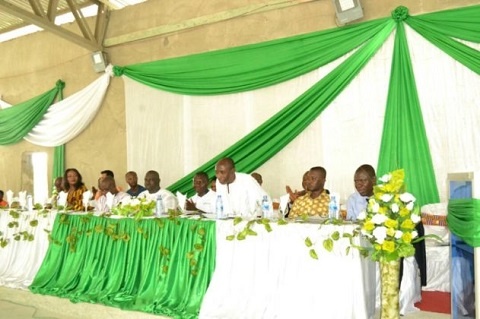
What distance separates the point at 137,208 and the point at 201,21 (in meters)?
3.77

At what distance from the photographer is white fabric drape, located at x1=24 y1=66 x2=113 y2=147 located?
797 cm

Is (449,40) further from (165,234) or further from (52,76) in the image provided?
(52,76)

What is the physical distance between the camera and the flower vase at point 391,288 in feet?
9.06

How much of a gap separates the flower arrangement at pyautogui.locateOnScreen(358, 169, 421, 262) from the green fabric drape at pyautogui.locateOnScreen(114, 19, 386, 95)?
10.7 ft

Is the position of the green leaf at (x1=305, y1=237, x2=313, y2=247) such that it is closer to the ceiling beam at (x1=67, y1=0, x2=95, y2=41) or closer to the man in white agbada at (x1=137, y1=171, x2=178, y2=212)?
the man in white agbada at (x1=137, y1=171, x2=178, y2=212)

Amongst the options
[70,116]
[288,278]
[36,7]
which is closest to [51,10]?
[36,7]

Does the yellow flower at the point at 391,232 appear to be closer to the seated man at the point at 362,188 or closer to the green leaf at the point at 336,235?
the green leaf at the point at 336,235

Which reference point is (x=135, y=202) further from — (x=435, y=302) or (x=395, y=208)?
(x=435, y=302)

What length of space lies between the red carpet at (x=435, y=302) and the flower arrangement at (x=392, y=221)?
4.40ft

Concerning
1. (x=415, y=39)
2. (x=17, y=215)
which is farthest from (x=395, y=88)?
(x=17, y=215)

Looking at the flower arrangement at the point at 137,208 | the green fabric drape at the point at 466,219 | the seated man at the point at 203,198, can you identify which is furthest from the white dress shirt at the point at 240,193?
the green fabric drape at the point at 466,219

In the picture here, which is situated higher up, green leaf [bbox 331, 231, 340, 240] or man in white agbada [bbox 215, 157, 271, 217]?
man in white agbada [bbox 215, 157, 271, 217]

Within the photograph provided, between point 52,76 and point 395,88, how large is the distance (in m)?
6.25

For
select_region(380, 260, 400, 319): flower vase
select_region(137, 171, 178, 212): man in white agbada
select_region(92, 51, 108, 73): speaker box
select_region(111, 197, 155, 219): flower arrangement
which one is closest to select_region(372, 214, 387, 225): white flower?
select_region(380, 260, 400, 319): flower vase
